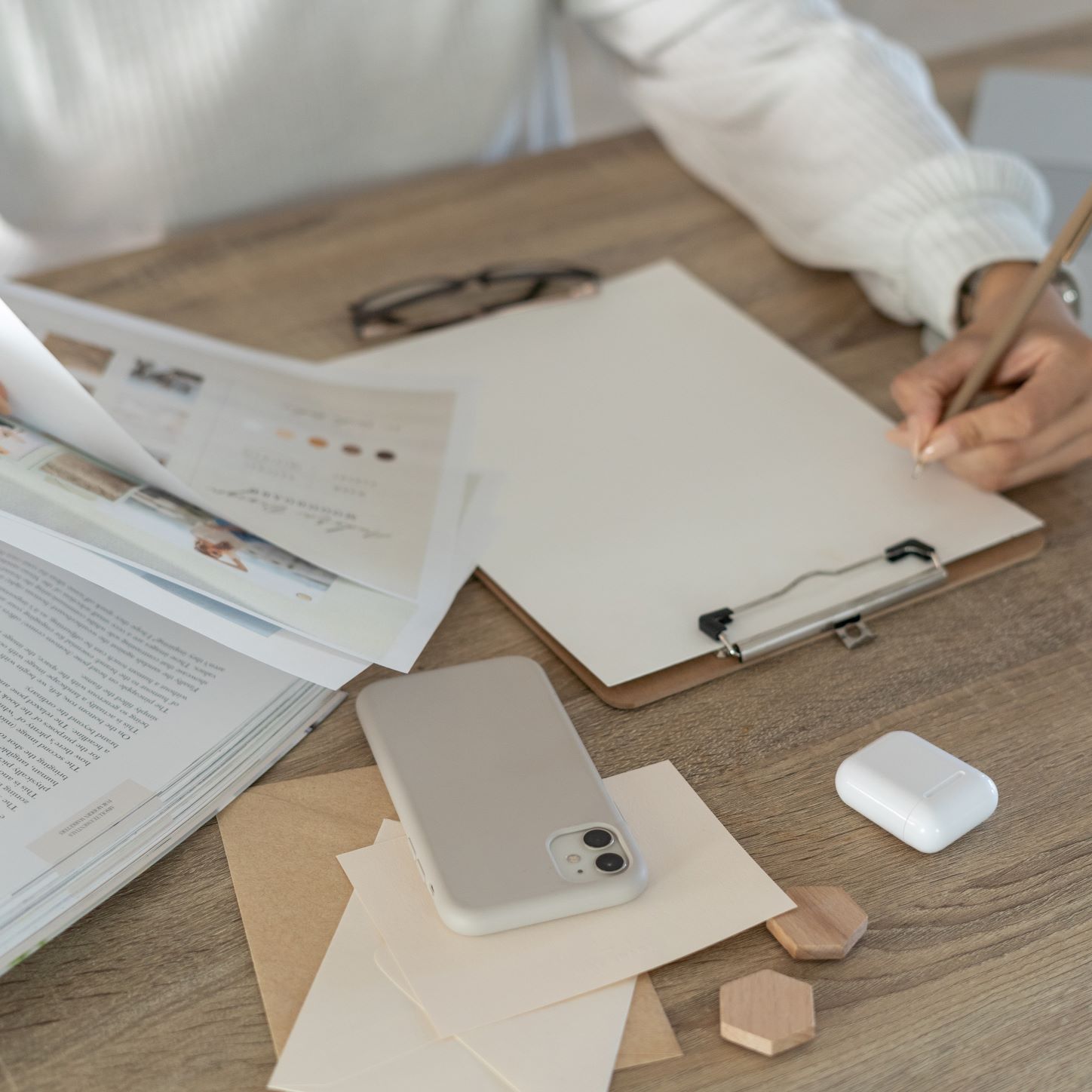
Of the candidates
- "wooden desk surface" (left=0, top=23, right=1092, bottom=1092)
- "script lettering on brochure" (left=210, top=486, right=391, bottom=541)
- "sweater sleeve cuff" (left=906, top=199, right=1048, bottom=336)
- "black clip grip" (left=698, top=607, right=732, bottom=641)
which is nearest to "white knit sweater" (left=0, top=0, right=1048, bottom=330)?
"sweater sleeve cuff" (left=906, top=199, right=1048, bottom=336)

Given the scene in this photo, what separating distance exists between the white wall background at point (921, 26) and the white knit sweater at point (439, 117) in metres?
2.16

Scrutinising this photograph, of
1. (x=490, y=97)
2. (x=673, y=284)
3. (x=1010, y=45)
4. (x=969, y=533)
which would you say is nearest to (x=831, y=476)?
(x=969, y=533)

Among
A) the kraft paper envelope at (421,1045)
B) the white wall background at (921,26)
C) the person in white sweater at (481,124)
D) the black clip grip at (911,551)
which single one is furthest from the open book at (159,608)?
the white wall background at (921,26)

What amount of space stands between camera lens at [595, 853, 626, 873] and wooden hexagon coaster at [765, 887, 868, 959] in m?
0.07

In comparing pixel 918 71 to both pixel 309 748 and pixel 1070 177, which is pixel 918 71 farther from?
pixel 309 748

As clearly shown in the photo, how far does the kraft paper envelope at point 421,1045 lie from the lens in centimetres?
42

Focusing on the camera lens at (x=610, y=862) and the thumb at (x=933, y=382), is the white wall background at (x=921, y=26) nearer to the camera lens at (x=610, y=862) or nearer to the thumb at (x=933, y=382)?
the thumb at (x=933, y=382)

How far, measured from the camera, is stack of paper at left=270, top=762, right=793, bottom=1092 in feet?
1.40

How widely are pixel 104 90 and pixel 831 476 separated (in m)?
0.80

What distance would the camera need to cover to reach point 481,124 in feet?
4.12

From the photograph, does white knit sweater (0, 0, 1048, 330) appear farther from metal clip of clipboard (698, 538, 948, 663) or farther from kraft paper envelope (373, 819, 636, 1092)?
kraft paper envelope (373, 819, 636, 1092)

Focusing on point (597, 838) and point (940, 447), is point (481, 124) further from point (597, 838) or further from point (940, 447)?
point (597, 838)

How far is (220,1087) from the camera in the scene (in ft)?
1.40

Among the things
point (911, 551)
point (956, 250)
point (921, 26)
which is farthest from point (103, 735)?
point (921, 26)
